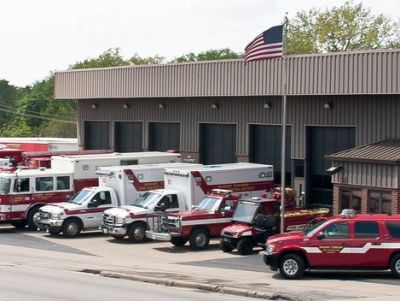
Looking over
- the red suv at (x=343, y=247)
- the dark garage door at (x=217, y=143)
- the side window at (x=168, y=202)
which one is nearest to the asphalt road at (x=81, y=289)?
the red suv at (x=343, y=247)

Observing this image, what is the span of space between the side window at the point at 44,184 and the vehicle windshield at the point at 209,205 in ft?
29.9

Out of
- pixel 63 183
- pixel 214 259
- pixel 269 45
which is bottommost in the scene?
pixel 214 259

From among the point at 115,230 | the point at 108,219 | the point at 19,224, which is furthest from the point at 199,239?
the point at 19,224

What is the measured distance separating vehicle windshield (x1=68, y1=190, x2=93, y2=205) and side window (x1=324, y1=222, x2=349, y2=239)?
1648 centimetres

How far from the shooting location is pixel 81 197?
41.6 meters

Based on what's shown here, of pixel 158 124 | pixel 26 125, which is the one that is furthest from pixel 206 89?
pixel 26 125

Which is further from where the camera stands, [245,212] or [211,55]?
[211,55]

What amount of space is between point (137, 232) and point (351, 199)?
8.55m

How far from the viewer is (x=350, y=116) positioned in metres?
40.1

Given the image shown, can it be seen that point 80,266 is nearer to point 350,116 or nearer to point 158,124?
point 350,116

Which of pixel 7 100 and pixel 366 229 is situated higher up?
pixel 7 100

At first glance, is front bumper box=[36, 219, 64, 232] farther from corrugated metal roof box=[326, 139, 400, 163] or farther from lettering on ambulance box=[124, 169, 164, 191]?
corrugated metal roof box=[326, 139, 400, 163]

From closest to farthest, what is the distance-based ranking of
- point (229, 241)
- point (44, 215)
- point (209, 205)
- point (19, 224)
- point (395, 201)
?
point (229, 241) < point (395, 201) < point (209, 205) < point (44, 215) < point (19, 224)

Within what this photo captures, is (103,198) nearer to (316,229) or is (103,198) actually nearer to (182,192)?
(182,192)
